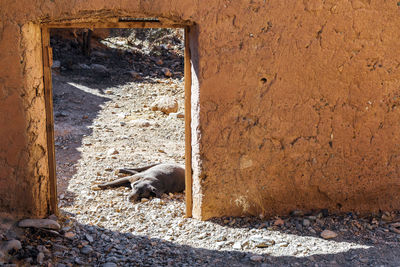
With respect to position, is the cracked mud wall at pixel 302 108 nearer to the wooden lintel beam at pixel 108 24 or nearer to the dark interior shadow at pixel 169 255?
the wooden lintel beam at pixel 108 24

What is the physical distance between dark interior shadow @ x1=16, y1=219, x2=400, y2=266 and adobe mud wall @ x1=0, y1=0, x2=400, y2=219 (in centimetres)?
46

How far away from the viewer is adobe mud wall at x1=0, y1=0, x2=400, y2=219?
346 centimetres

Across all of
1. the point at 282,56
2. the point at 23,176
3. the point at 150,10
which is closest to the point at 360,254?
the point at 282,56

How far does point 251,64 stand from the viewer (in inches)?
143

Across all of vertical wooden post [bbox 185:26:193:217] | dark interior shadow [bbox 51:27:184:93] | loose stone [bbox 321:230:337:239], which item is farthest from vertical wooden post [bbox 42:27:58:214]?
dark interior shadow [bbox 51:27:184:93]

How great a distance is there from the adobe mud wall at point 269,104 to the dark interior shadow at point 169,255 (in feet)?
1.52

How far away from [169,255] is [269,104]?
1510 mm

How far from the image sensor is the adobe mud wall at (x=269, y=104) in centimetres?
346

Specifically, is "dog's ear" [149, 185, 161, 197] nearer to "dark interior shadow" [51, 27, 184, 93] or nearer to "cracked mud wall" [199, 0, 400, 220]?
"cracked mud wall" [199, 0, 400, 220]

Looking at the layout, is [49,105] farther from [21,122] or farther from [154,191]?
[154,191]

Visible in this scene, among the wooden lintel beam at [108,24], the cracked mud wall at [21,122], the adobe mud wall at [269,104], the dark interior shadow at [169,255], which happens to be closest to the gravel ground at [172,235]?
the dark interior shadow at [169,255]

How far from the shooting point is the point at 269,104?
12.1 feet

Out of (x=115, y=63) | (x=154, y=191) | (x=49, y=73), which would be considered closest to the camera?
(x=49, y=73)

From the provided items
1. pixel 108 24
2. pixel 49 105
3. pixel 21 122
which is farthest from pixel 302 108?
pixel 21 122
